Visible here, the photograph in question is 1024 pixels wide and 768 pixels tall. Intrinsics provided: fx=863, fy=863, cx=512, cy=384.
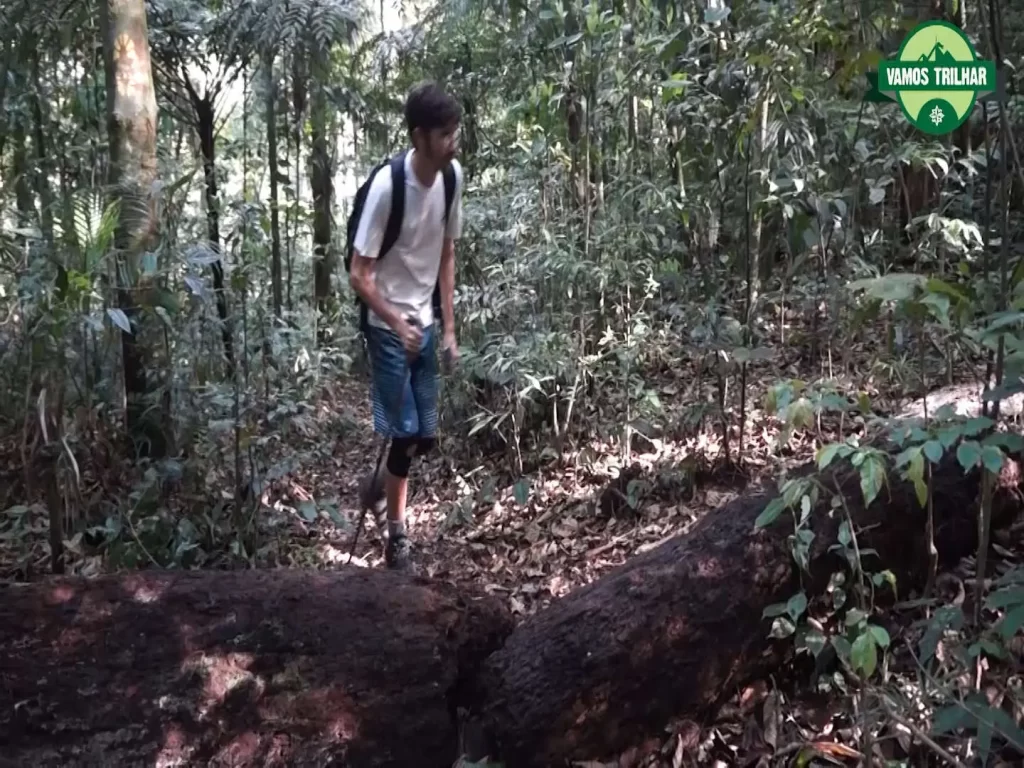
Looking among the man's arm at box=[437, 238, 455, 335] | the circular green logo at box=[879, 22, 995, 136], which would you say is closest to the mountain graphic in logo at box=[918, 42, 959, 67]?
the circular green logo at box=[879, 22, 995, 136]

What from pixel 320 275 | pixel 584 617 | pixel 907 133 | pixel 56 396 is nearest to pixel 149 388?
pixel 56 396

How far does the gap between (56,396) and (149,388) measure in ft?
2.42

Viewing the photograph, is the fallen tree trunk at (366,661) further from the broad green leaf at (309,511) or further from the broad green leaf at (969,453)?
the broad green leaf at (309,511)

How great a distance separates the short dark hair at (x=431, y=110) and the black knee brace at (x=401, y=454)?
1316mm

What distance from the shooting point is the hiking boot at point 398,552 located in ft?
12.7

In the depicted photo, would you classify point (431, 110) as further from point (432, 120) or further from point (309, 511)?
point (309, 511)

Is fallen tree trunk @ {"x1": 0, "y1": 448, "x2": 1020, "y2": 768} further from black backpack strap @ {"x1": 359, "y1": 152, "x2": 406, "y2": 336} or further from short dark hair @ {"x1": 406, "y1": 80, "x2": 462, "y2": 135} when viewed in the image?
short dark hair @ {"x1": 406, "y1": 80, "x2": 462, "y2": 135}

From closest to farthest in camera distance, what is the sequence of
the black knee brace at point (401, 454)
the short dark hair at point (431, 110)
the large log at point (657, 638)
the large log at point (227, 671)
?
the large log at point (227, 671) → the large log at point (657, 638) → the short dark hair at point (431, 110) → the black knee brace at point (401, 454)

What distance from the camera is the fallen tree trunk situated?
2375 mm

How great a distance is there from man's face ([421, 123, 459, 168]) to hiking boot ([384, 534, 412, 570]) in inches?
65.6

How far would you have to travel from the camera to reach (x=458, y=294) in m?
5.60

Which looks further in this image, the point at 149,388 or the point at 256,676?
the point at 149,388

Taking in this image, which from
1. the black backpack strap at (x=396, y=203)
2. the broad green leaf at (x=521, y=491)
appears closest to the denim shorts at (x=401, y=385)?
the black backpack strap at (x=396, y=203)

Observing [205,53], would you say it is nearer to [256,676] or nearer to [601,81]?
[601,81]
